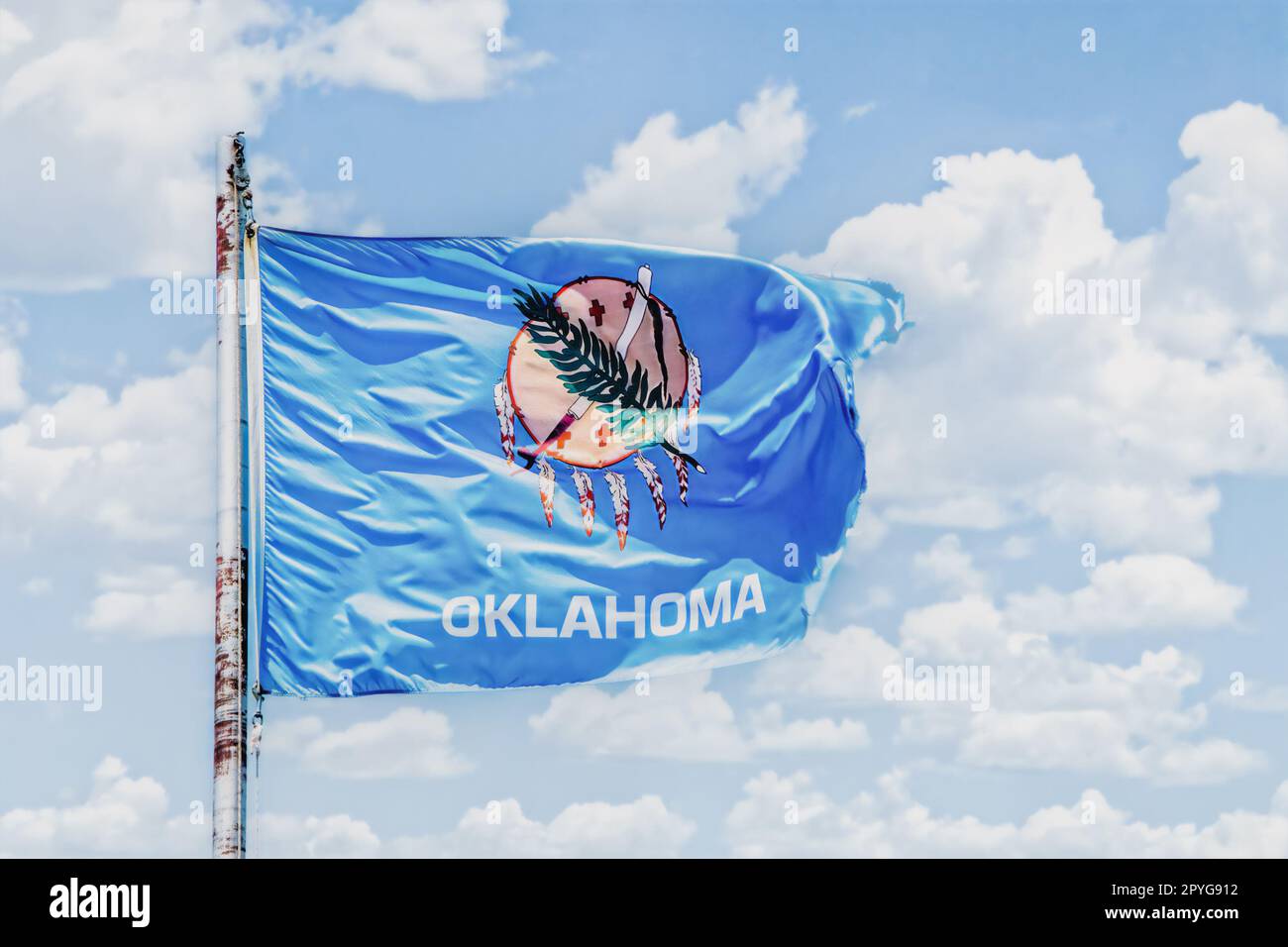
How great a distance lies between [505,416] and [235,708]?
5.17 metres

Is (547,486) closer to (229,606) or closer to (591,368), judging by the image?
(591,368)

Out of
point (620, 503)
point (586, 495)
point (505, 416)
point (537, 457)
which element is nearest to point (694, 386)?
point (620, 503)

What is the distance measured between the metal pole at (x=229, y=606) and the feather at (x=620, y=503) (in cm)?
515

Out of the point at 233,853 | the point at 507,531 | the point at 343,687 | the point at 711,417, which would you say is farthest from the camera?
the point at 711,417

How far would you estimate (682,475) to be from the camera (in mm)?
23031

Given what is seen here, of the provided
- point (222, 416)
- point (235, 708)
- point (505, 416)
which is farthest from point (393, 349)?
point (235, 708)

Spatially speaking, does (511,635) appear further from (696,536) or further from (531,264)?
(531,264)

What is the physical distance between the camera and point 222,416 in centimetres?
1903

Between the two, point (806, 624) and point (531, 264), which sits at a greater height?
point (531, 264)

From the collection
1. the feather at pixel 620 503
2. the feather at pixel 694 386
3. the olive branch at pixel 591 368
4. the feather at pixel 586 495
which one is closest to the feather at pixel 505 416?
the olive branch at pixel 591 368

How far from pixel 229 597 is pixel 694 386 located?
22.9ft

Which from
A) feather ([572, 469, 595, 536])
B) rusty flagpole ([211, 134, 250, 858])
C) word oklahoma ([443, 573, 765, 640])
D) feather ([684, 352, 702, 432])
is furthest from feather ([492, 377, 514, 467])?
rusty flagpole ([211, 134, 250, 858])

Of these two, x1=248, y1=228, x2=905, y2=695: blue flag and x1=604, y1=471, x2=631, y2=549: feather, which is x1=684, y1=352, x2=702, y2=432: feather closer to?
x1=248, y1=228, x2=905, y2=695: blue flag

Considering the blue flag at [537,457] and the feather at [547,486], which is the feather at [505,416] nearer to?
the blue flag at [537,457]
